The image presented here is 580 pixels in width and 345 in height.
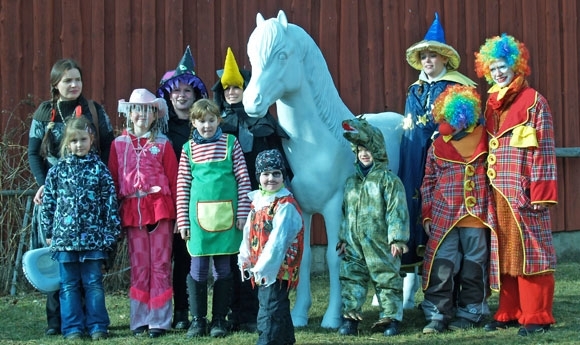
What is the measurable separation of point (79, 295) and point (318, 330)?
1695mm

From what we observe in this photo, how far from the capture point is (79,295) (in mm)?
5664

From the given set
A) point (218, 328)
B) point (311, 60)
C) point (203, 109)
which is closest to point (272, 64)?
point (311, 60)

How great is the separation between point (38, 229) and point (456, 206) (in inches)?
121

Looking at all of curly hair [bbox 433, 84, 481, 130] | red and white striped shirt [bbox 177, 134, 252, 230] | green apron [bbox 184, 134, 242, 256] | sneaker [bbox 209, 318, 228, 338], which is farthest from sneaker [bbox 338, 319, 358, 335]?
curly hair [bbox 433, 84, 481, 130]

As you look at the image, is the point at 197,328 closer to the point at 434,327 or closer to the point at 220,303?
the point at 220,303

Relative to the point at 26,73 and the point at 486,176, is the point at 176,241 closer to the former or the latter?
the point at 486,176

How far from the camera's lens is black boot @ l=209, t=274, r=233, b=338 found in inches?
217

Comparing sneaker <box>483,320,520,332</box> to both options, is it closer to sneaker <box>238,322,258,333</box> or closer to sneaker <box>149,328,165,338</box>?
sneaker <box>238,322,258,333</box>

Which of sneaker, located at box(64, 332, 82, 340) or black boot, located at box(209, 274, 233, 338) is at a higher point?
black boot, located at box(209, 274, 233, 338)

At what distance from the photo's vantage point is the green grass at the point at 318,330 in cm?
542

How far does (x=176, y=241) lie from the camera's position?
5.94 metres

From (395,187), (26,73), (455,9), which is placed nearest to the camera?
(395,187)

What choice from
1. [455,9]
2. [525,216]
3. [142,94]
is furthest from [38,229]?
[455,9]

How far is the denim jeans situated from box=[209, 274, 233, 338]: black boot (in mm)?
776
